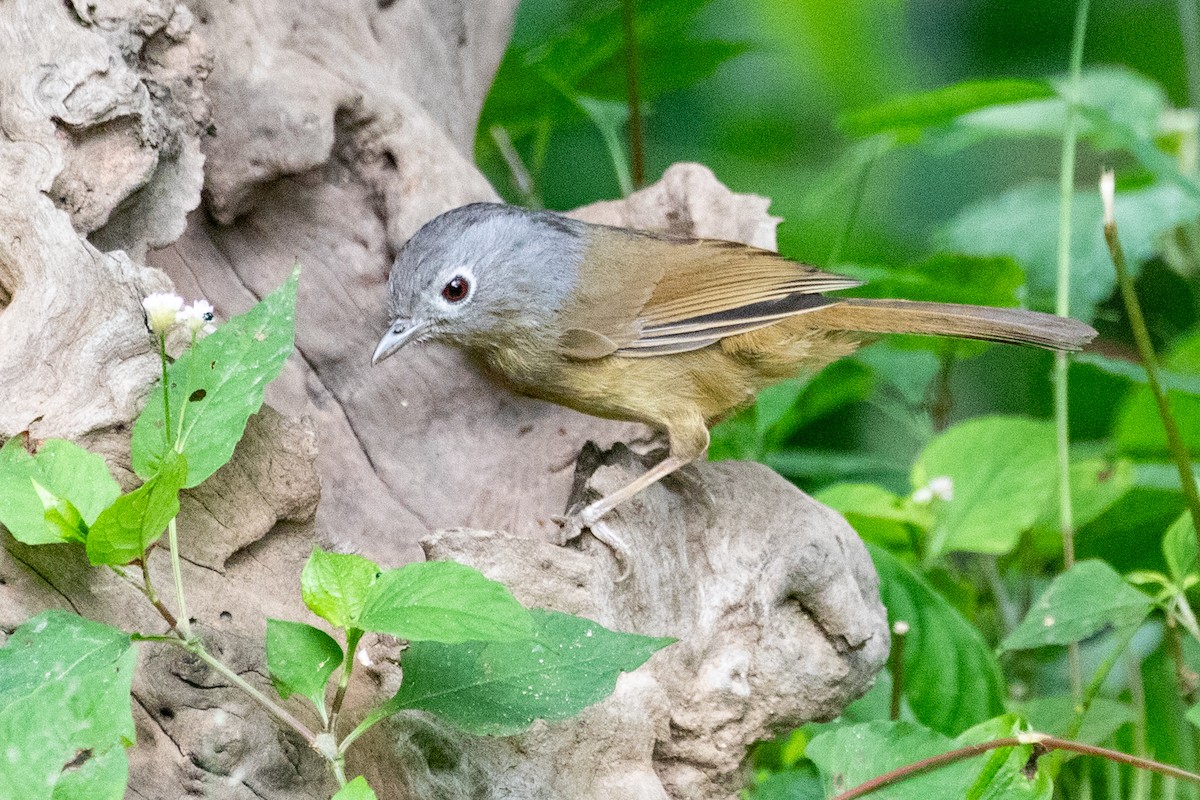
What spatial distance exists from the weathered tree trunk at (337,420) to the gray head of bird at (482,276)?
0.49 feet

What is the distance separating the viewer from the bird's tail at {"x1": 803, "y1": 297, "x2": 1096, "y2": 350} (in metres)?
3.17

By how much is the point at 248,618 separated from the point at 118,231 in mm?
884

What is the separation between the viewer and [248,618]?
243 cm

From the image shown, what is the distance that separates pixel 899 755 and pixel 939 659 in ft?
3.03

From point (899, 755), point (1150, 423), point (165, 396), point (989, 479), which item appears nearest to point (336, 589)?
point (165, 396)

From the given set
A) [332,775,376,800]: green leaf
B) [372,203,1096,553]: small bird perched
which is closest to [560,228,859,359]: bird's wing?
[372,203,1096,553]: small bird perched

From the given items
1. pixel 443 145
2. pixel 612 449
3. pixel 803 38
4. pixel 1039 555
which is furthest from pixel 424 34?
pixel 803 38

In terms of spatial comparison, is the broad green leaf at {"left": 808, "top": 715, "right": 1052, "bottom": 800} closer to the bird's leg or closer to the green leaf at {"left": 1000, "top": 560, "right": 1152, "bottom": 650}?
the green leaf at {"left": 1000, "top": 560, "right": 1152, "bottom": 650}

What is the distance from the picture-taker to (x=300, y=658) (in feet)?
6.61

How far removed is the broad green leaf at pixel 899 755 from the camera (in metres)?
2.38

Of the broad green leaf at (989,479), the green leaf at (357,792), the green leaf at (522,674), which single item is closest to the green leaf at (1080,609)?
the broad green leaf at (989,479)

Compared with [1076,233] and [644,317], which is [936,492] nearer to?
[644,317]

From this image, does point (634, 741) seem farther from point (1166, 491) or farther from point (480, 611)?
point (1166, 491)

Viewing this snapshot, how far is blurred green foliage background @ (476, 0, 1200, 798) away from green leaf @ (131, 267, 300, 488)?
168 centimetres
